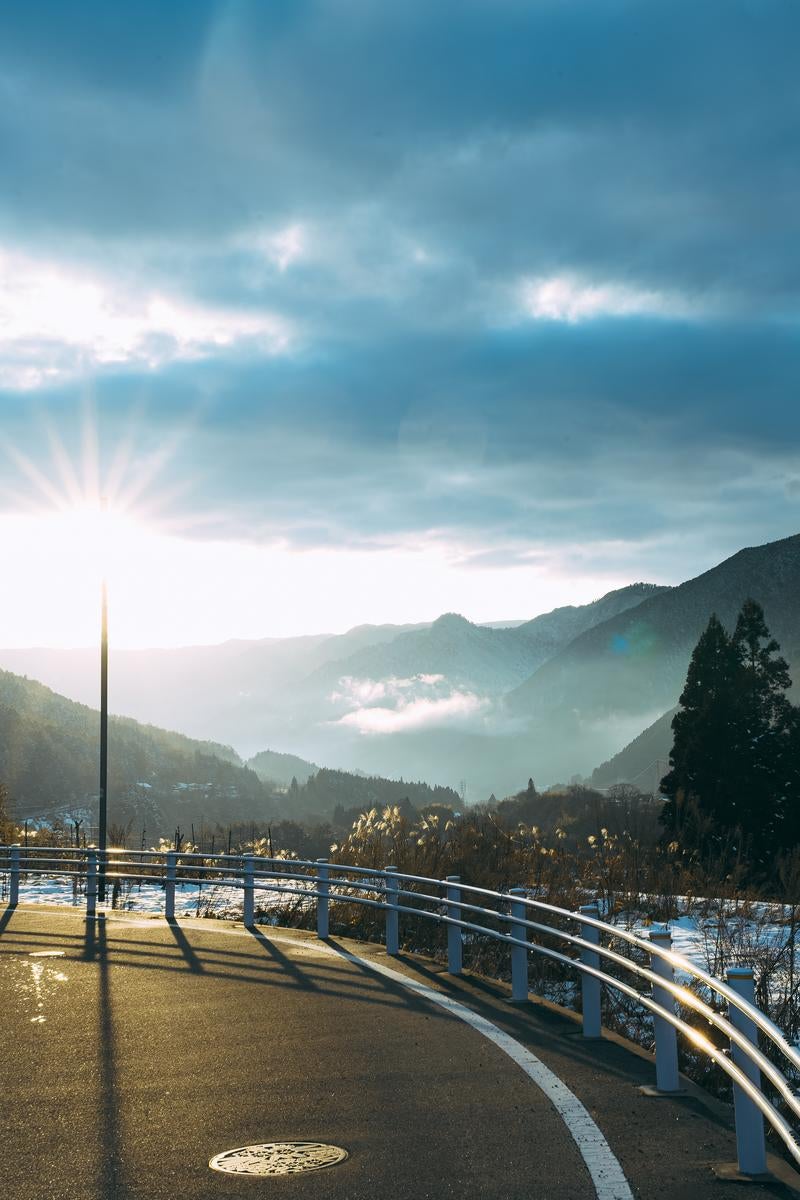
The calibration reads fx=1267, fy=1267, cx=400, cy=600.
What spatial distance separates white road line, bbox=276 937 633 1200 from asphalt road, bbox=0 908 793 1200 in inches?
3.0

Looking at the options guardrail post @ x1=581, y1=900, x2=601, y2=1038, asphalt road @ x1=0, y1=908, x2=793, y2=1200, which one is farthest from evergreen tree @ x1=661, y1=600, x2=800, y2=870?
guardrail post @ x1=581, y1=900, x2=601, y2=1038

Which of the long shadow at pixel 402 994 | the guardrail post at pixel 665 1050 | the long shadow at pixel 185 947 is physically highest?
the guardrail post at pixel 665 1050

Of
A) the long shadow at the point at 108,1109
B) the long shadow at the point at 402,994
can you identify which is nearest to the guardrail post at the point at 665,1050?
the long shadow at the point at 402,994

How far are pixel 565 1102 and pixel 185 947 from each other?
27.3ft

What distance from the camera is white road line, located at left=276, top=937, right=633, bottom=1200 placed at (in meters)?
5.98

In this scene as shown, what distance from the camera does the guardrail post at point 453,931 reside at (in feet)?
39.0

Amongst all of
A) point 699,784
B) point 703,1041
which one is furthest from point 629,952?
point 699,784

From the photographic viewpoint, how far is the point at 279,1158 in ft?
21.1

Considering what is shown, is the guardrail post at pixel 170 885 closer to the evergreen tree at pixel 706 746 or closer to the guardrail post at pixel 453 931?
the guardrail post at pixel 453 931

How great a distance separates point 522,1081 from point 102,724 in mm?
26041

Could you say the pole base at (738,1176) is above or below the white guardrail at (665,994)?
below

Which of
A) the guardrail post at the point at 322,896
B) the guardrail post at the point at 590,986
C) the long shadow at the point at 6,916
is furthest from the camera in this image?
the long shadow at the point at 6,916

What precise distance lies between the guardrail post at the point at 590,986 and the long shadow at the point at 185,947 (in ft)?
16.3

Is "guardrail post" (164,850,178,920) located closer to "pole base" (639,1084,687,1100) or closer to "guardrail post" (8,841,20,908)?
"guardrail post" (8,841,20,908)
